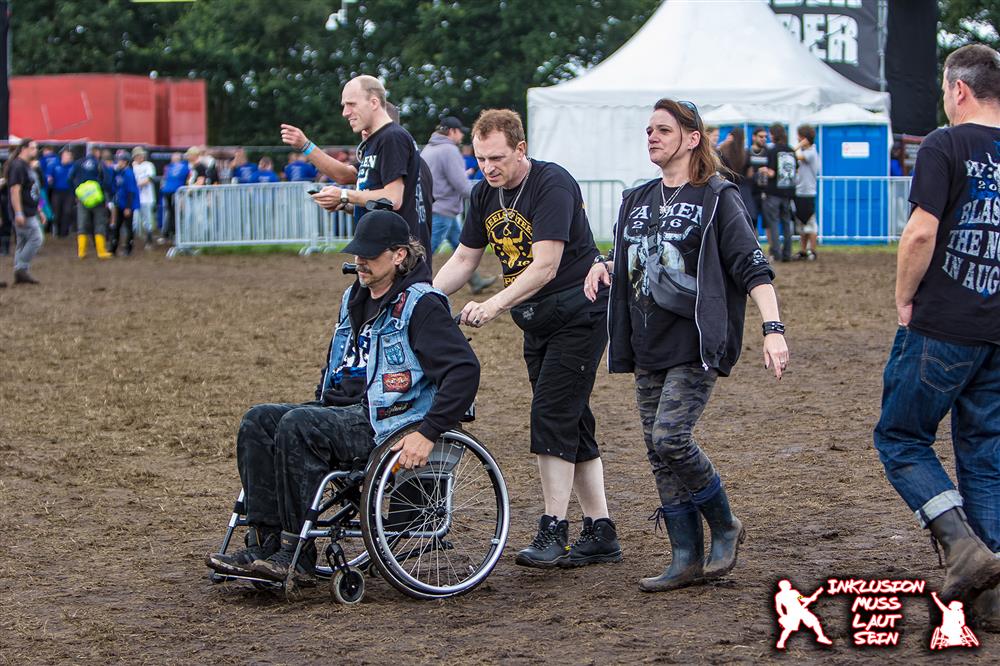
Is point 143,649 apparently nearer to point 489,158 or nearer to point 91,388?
point 489,158

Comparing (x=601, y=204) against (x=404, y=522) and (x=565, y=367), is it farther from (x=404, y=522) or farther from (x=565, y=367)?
(x=404, y=522)

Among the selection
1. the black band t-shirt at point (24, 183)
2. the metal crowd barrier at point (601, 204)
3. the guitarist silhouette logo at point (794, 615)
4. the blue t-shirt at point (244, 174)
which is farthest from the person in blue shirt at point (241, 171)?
the guitarist silhouette logo at point (794, 615)

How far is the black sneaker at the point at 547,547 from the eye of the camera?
19.0 ft

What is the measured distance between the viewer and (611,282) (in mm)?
5457

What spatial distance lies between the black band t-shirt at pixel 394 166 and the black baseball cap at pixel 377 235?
1.77 metres

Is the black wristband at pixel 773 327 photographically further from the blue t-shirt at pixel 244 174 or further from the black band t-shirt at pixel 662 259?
the blue t-shirt at pixel 244 174

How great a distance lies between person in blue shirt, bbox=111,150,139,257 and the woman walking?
19525mm

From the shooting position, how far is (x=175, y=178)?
25484 millimetres

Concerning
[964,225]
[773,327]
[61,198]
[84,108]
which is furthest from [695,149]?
[84,108]

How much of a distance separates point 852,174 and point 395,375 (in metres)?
19.5

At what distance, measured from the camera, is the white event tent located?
24.5 meters

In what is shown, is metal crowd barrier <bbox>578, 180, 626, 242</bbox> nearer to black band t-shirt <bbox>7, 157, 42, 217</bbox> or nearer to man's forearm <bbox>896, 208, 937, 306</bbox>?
black band t-shirt <bbox>7, 157, 42, 217</bbox>

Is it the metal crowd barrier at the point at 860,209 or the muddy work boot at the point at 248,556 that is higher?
the metal crowd barrier at the point at 860,209

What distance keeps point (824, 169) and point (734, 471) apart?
677 inches
